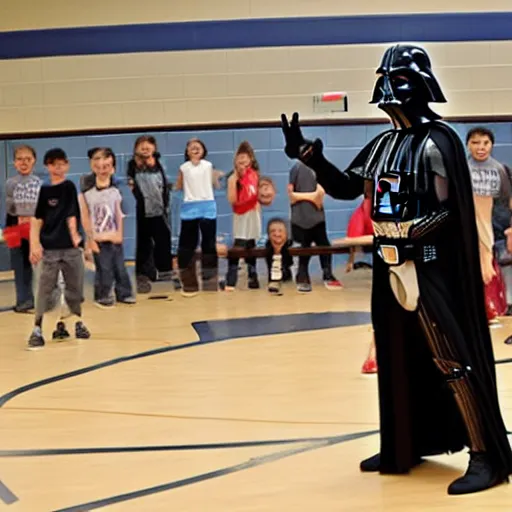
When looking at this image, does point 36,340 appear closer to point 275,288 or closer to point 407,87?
point 275,288

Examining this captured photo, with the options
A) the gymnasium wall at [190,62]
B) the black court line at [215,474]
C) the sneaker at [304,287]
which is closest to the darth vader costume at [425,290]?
the black court line at [215,474]

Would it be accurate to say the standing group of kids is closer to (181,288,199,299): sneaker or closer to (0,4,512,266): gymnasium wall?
(181,288,199,299): sneaker

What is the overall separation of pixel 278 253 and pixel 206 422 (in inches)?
194

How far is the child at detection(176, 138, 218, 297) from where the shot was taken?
31.2 feet

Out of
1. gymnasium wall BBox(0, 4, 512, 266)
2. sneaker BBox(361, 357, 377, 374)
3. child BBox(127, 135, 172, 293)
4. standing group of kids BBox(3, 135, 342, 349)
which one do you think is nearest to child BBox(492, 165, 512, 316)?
standing group of kids BBox(3, 135, 342, 349)

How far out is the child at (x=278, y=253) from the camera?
939 centimetres

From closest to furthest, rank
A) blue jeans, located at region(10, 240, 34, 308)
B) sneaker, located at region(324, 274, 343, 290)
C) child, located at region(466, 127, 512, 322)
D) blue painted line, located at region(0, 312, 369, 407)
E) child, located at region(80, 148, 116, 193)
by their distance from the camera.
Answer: blue painted line, located at region(0, 312, 369, 407) → child, located at region(466, 127, 512, 322) → blue jeans, located at region(10, 240, 34, 308) → child, located at region(80, 148, 116, 193) → sneaker, located at region(324, 274, 343, 290)

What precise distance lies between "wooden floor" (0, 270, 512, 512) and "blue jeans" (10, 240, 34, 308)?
3.27 ft

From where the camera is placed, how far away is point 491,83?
385 inches

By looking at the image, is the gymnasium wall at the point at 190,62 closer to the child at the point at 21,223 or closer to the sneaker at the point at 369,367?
the child at the point at 21,223

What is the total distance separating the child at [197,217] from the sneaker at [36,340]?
9.06ft

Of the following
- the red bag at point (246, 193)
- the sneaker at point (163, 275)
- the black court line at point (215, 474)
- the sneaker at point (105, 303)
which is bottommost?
the black court line at point (215, 474)

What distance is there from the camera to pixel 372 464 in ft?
12.7

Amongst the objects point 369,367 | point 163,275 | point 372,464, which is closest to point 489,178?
point 369,367
